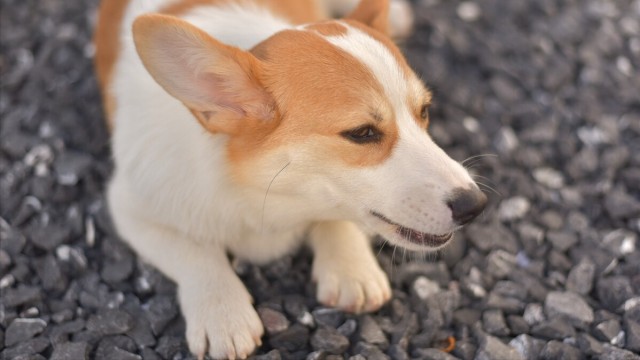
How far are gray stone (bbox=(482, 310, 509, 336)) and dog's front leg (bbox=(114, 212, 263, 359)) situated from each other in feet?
2.38

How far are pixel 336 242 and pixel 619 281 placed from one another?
37.7 inches

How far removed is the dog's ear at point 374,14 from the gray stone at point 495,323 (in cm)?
97

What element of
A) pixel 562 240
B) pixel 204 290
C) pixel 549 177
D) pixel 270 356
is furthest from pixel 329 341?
pixel 549 177

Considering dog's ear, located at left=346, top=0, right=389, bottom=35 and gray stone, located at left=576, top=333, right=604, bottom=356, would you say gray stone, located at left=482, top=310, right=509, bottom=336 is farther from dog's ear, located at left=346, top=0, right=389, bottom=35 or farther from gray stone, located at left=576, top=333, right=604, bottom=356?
dog's ear, located at left=346, top=0, right=389, bottom=35

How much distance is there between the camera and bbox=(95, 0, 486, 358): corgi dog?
6.74ft

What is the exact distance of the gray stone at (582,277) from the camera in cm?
259

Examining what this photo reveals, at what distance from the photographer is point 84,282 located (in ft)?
8.42

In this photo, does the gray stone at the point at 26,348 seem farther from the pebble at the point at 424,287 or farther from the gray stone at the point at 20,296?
the pebble at the point at 424,287

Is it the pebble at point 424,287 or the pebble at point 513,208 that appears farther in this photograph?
the pebble at point 513,208

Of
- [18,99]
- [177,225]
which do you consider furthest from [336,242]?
[18,99]

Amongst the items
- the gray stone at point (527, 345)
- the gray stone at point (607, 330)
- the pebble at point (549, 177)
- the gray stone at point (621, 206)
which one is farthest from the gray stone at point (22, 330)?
the gray stone at point (621, 206)

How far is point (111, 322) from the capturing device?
237cm

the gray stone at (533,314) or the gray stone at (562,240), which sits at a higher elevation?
the gray stone at (562,240)

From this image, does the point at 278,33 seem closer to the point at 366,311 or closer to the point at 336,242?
the point at 336,242
